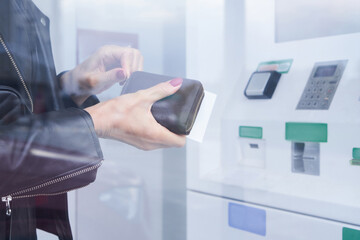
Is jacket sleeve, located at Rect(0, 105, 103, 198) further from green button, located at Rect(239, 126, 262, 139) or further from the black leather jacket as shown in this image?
green button, located at Rect(239, 126, 262, 139)

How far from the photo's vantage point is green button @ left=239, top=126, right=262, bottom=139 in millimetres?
1145

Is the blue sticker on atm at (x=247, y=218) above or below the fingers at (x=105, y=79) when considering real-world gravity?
below

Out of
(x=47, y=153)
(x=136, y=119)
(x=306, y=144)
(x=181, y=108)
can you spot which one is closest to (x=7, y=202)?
(x=47, y=153)

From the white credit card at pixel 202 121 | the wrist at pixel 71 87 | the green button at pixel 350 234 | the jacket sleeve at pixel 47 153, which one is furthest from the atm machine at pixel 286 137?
the jacket sleeve at pixel 47 153

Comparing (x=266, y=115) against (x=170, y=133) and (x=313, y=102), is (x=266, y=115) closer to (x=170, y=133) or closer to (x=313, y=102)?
(x=313, y=102)

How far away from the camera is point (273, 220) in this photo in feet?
3.51

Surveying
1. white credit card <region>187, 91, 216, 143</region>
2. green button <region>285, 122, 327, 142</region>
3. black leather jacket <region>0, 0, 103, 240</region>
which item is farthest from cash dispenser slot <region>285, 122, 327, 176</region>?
black leather jacket <region>0, 0, 103, 240</region>

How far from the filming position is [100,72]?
1058 millimetres

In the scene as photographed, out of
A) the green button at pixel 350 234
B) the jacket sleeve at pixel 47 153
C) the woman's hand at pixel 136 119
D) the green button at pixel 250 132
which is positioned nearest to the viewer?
the jacket sleeve at pixel 47 153

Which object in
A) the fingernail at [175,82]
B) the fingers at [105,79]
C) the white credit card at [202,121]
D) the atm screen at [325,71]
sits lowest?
the white credit card at [202,121]

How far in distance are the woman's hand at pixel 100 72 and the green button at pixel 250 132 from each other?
1.32 ft

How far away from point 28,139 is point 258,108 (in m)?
0.73

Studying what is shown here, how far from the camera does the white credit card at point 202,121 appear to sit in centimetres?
85

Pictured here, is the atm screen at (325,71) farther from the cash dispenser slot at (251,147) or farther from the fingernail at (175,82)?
the fingernail at (175,82)
